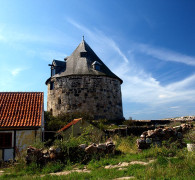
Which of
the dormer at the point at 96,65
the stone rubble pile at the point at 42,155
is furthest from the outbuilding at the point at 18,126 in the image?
the dormer at the point at 96,65

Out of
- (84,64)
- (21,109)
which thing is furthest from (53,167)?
(84,64)

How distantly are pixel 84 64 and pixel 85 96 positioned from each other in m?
4.39

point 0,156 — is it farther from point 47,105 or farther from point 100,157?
point 47,105

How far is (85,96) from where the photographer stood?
22812 mm

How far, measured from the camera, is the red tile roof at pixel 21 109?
11565mm

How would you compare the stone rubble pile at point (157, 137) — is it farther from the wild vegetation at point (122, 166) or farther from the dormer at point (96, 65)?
the dormer at point (96, 65)

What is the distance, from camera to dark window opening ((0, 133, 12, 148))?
1100 centimetres

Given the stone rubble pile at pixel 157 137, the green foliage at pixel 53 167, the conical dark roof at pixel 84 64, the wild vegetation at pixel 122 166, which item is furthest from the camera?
the conical dark roof at pixel 84 64

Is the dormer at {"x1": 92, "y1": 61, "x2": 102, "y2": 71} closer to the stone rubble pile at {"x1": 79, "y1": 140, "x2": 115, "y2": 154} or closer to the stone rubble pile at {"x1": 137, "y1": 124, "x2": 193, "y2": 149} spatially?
the stone rubble pile at {"x1": 137, "y1": 124, "x2": 193, "y2": 149}

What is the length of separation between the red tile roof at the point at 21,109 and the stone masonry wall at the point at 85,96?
8.24 meters

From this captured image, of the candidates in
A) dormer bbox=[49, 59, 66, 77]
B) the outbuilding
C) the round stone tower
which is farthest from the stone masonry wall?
the outbuilding

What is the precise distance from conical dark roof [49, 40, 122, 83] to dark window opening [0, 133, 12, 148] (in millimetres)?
12786

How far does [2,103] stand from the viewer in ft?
43.8

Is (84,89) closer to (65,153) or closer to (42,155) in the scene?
(65,153)
